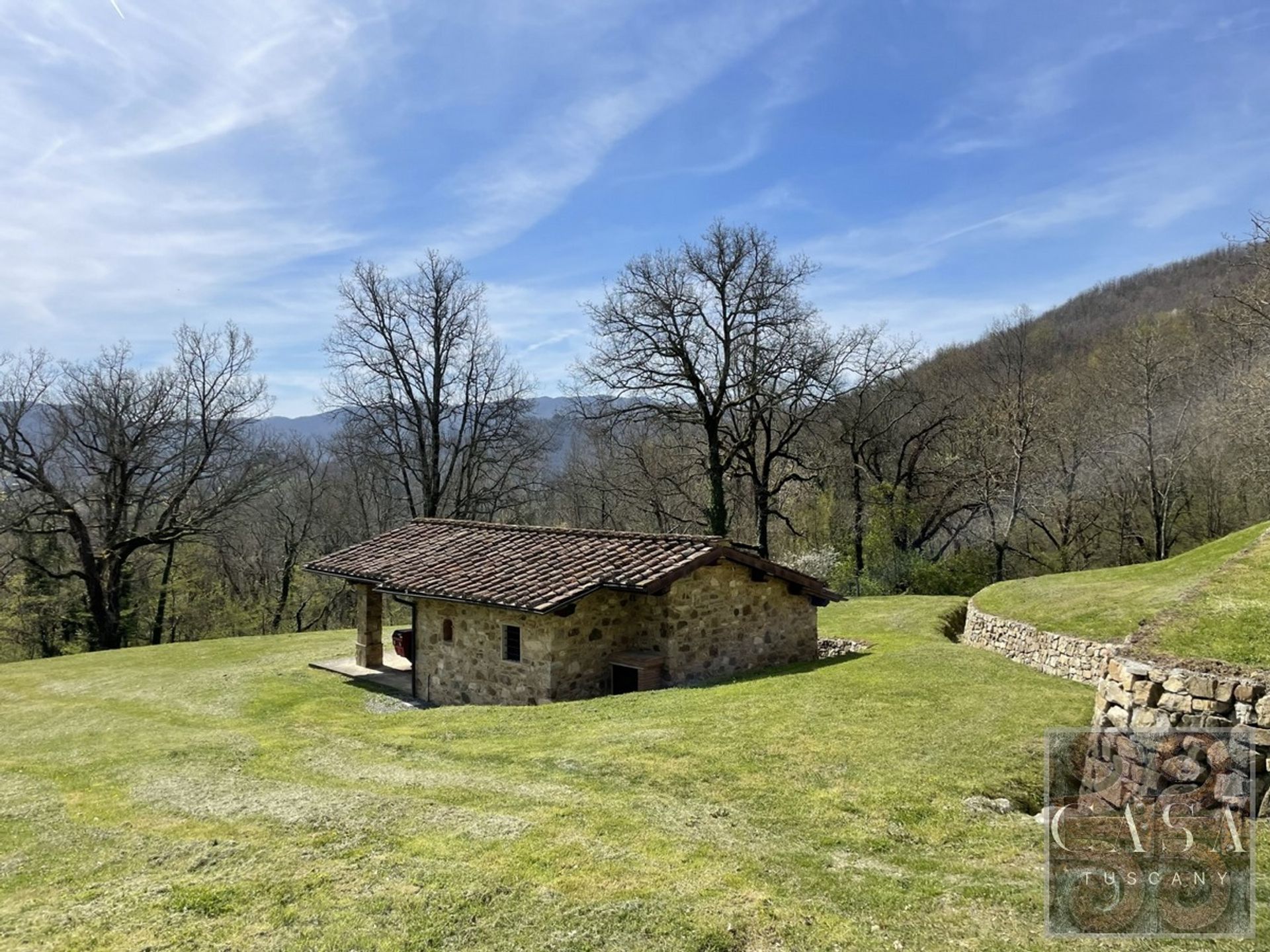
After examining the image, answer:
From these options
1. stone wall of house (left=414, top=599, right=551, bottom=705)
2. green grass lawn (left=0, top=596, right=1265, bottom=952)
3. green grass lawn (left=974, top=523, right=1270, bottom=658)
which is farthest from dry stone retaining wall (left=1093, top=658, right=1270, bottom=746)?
stone wall of house (left=414, top=599, right=551, bottom=705)

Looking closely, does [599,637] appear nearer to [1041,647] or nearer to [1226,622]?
[1041,647]

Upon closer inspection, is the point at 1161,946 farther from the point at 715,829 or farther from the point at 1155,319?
the point at 1155,319

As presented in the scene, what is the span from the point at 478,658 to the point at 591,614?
240 cm

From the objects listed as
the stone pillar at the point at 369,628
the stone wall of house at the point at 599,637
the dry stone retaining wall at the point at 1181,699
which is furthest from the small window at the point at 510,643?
the dry stone retaining wall at the point at 1181,699

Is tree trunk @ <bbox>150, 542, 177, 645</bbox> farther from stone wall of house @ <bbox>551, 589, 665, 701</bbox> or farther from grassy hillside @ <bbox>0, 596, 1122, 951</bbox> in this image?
stone wall of house @ <bbox>551, 589, 665, 701</bbox>

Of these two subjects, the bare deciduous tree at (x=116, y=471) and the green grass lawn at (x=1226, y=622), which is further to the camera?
the bare deciduous tree at (x=116, y=471)

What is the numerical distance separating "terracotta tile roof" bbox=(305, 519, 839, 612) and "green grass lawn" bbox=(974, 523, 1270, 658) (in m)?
4.19

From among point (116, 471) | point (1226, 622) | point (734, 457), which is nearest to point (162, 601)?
point (116, 471)

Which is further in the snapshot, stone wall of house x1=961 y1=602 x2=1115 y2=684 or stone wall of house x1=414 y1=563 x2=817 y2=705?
stone wall of house x1=414 y1=563 x2=817 y2=705

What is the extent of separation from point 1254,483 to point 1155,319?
15.3 m

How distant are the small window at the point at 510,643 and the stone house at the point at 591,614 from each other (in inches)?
0.6

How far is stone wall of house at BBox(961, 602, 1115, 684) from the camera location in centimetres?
1255

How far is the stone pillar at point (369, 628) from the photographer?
17.9 meters

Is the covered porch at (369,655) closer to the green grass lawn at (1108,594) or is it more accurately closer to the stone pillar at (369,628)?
the stone pillar at (369,628)
